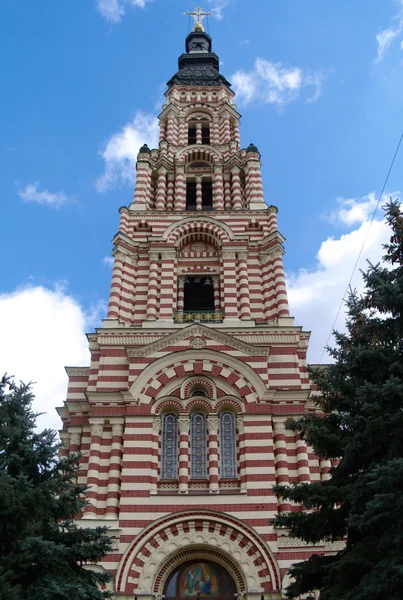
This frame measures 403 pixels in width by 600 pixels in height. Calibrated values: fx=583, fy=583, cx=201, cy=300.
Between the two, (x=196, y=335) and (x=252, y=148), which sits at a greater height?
(x=252, y=148)

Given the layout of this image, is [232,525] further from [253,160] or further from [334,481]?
[253,160]

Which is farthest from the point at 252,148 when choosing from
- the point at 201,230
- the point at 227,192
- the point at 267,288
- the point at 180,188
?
the point at 267,288

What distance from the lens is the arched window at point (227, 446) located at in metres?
20.3

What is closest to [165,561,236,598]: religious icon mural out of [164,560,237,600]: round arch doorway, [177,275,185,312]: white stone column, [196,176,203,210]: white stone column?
[164,560,237,600]: round arch doorway

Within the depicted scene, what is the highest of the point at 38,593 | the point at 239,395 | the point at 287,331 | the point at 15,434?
the point at 287,331

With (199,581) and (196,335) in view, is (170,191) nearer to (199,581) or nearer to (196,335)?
(196,335)

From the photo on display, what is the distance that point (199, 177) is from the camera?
32.1 meters

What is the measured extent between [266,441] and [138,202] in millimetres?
14879

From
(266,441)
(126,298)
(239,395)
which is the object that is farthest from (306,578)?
(126,298)

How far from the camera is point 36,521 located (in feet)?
43.3

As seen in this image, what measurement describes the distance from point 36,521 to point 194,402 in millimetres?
9006

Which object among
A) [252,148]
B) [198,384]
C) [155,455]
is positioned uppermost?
[252,148]

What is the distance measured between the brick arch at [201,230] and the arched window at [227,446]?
30.3 ft

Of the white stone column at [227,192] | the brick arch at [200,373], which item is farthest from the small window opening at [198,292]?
the brick arch at [200,373]
